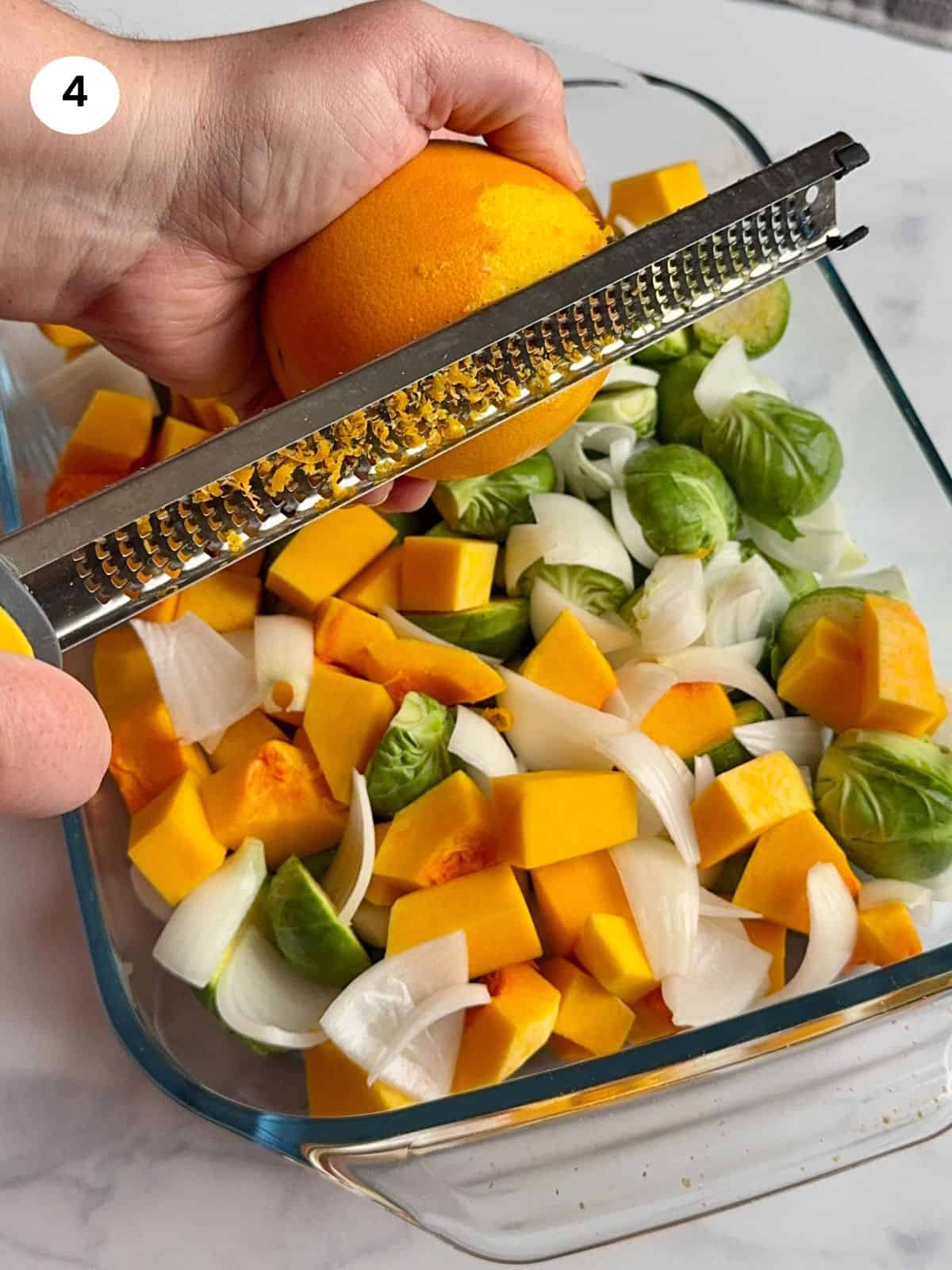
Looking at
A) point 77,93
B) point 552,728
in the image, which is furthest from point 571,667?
point 77,93

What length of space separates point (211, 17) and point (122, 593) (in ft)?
3.58

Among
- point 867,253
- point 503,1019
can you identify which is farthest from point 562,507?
point 867,253

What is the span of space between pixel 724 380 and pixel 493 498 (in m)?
0.30

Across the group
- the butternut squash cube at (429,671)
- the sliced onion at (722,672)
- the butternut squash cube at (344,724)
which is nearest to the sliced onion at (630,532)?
the sliced onion at (722,672)

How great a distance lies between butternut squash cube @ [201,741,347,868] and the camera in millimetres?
1150

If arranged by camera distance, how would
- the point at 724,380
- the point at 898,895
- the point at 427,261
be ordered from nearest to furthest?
the point at 427,261 → the point at 898,895 → the point at 724,380

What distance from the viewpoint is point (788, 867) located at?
1.16 metres

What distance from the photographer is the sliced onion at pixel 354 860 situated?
1127 mm

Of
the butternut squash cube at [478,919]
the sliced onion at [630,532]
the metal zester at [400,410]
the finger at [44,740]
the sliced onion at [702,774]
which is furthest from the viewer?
the sliced onion at [630,532]

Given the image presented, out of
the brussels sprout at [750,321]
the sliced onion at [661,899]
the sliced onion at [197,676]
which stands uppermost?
the brussels sprout at [750,321]

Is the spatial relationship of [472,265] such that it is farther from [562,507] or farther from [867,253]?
[867,253]

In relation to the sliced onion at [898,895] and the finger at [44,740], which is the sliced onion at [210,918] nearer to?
the finger at [44,740]

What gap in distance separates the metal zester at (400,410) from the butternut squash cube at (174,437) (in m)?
0.36

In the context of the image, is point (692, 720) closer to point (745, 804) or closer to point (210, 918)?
point (745, 804)
